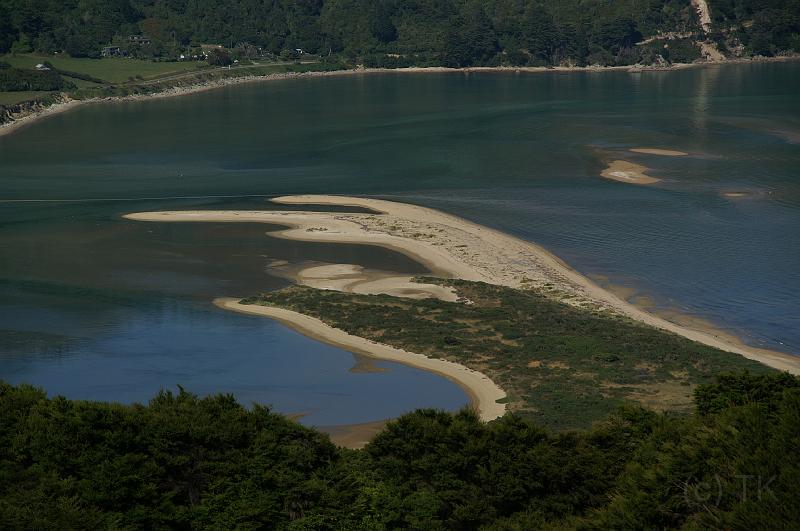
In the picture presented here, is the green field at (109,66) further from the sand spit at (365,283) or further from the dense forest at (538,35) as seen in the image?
Result: the sand spit at (365,283)

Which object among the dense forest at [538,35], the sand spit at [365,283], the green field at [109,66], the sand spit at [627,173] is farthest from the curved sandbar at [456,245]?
the dense forest at [538,35]

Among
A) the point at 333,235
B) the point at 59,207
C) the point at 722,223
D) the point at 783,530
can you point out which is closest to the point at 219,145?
the point at 59,207

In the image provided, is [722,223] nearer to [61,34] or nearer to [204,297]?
[204,297]

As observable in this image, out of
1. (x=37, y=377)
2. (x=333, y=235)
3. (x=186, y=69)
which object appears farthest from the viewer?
(x=186, y=69)

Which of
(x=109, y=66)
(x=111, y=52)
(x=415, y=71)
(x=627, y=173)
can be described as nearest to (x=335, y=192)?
(x=627, y=173)

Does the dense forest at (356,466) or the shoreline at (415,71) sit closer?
the dense forest at (356,466)

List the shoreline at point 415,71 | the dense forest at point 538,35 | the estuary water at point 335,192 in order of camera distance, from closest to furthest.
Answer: the estuary water at point 335,192 < the shoreline at point 415,71 < the dense forest at point 538,35

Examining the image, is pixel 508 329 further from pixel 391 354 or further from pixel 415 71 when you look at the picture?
pixel 415 71

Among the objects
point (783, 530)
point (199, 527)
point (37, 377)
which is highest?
point (783, 530)
